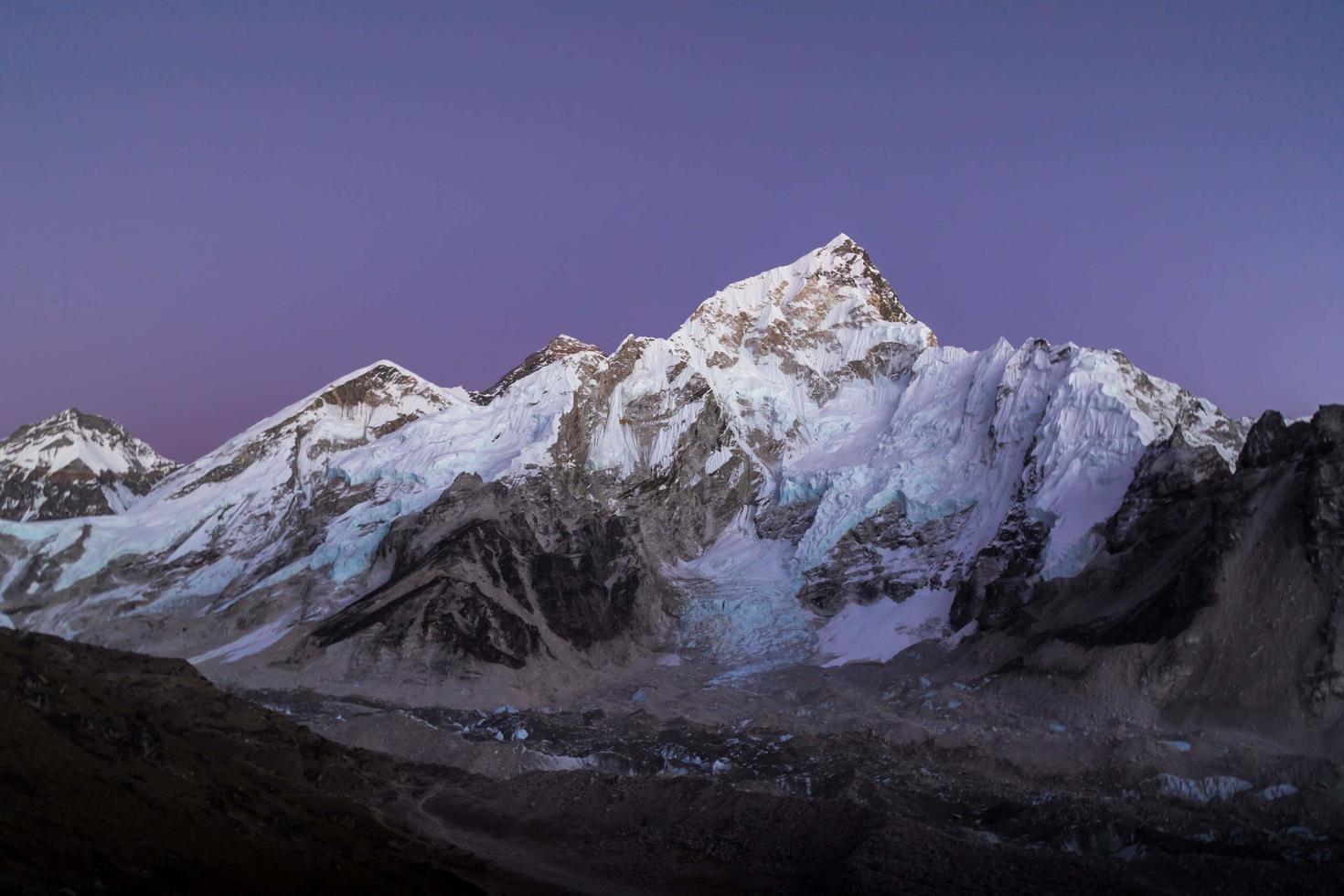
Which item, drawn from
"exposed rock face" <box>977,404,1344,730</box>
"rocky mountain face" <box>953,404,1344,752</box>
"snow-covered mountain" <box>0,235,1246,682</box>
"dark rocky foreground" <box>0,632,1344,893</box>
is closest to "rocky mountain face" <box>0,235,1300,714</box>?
"snow-covered mountain" <box>0,235,1246,682</box>

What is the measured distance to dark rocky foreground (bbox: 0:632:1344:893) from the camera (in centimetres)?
3416

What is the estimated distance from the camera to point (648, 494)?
172m

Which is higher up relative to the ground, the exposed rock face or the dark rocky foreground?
the exposed rock face

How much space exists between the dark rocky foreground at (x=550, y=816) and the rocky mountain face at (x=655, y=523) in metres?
43.5

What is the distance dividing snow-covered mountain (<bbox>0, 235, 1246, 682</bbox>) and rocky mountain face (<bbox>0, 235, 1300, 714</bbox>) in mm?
435

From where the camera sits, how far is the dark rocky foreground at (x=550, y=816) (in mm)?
34156

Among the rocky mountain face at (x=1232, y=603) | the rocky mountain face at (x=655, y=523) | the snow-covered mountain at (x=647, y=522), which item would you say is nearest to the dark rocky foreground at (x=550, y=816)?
the rocky mountain face at (x=1232, y=603)

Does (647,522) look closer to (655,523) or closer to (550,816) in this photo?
(655,523)

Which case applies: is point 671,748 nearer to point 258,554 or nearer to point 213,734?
point 213,734

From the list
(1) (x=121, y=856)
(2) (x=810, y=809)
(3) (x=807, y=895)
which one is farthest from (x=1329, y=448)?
(1) (x=121, y=856)

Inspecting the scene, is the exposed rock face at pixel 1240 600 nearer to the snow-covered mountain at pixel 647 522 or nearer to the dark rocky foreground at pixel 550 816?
the snow-covered mountain at pixel 647 522

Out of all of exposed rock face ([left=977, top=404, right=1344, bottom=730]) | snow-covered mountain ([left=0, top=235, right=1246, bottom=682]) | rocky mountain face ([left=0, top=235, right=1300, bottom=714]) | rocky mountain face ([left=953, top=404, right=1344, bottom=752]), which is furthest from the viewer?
snow-covered mountain ([left=0, top=235, right=1246, bottom=682])

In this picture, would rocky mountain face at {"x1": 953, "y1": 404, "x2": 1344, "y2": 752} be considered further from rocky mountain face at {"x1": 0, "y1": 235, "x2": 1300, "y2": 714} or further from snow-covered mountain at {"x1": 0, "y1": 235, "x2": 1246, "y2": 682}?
snow-covered mountain at {"x1": 0, "y1": 235, "x2": 1246, "y2": 682}

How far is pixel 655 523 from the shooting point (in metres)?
166
